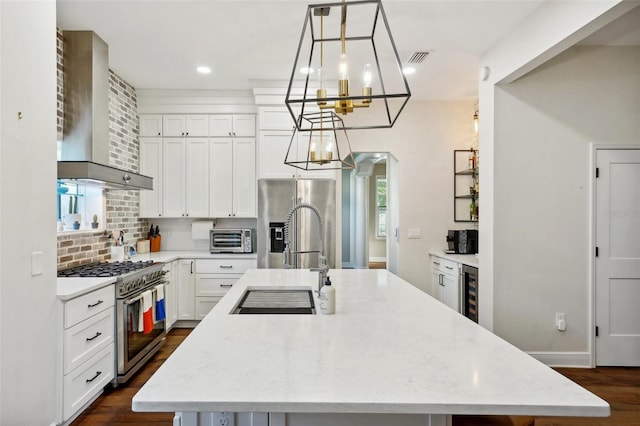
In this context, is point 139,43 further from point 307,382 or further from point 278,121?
point 307,382

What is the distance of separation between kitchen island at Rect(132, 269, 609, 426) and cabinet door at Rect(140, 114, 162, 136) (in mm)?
3655

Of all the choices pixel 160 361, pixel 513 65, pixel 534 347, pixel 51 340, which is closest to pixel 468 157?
pixel 513 65

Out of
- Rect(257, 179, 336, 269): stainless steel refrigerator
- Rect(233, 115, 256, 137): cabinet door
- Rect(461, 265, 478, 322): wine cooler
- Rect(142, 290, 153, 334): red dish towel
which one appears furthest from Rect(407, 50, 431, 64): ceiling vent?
Rect(142, 290, 153, 334): red dish towel

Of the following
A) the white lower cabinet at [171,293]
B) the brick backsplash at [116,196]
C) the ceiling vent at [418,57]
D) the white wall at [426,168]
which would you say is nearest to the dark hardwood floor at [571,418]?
the white lower cabinet at [171,293]

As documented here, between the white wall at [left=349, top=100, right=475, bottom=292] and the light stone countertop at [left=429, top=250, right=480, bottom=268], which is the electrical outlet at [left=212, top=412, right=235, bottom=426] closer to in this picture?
the light stone countertop at [left=429, top=250, right=480, bottom=268]

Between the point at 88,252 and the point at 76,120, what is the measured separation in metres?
1.21

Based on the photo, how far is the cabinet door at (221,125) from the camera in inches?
179

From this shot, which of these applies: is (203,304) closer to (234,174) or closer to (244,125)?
(234,174)

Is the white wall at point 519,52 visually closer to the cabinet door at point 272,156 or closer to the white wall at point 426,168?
the white wall at point 426,168

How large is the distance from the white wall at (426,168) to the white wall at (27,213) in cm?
346

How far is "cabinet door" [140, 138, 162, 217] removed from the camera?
14.9ft

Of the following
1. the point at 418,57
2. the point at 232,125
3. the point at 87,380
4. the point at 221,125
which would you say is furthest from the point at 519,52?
the point at 87,380

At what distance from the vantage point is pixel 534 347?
3.24 m

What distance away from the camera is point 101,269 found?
3.00 meters
